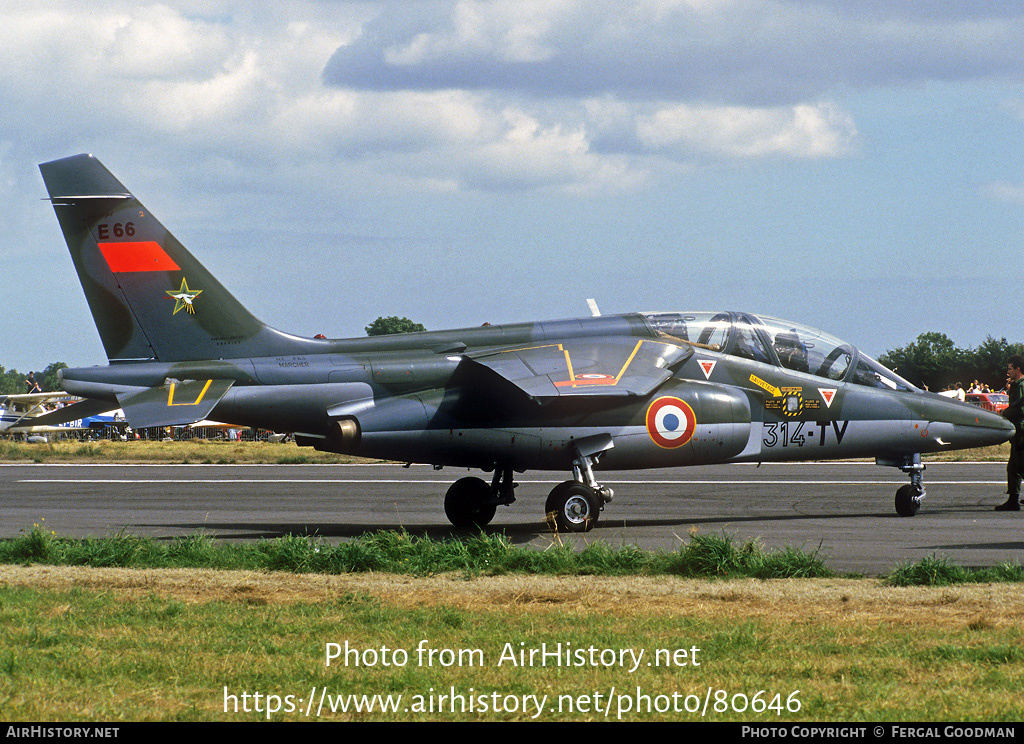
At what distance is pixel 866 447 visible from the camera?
1678 centimetres

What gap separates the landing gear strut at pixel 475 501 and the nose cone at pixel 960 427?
6.95 metres

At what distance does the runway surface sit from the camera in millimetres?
14344

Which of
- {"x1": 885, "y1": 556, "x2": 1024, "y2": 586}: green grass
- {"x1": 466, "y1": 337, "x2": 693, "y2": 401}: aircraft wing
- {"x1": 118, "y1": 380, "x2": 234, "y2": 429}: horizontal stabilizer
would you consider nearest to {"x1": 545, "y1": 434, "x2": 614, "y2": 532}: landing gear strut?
{"x1": 466, "y1": 337, "x2": 693, "y2": 401}: aircraft wing

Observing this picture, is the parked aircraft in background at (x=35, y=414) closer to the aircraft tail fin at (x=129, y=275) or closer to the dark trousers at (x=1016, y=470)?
the aircraft tail fin at (x=129, y=275)

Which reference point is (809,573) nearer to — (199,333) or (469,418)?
(469,418)

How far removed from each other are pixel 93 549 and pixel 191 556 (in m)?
1.27

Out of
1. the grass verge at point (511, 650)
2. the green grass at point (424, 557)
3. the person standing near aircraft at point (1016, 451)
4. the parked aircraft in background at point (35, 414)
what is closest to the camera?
the grass verge at point (511, 650)

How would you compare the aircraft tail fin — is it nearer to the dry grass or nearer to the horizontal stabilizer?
the horizontal stabilizer

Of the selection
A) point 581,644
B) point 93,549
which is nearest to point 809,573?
point 581,644

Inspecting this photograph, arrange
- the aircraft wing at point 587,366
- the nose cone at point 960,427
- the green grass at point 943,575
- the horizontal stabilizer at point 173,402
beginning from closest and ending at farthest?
1. the green grass at point 943,575
2. the horizontal stabilizer at point 173,402
3. the aircraft wing at point 587,366
4. the nose cone at point 960,427

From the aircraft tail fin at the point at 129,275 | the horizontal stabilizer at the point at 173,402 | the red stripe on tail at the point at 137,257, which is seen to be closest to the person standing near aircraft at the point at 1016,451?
the aircraft tail fin at the point at 129,275

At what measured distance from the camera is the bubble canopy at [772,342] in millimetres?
16375

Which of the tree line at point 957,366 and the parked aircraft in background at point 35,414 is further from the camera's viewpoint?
the tree line at point 957,366

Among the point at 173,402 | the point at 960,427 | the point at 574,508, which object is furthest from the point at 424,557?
the point at 960,427
